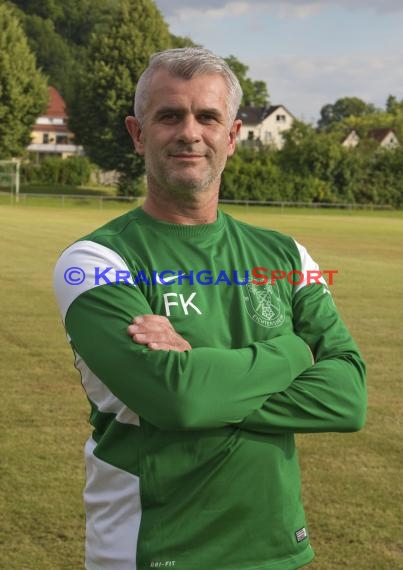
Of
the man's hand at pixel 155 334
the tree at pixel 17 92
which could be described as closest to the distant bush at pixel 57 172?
the tree at pixel 17 92

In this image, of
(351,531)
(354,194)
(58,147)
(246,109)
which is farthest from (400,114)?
(351,531)

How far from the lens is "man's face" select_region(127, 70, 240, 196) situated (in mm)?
2666

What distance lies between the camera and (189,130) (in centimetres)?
268

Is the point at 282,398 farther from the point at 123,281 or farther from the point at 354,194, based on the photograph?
the point at 354,194

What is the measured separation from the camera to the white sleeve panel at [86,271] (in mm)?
2617

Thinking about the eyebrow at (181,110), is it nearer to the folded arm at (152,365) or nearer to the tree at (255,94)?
the folded arm at (152,365)

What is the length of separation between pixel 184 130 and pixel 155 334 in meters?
0.67

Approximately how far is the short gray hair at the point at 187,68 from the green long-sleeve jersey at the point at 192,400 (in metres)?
0.37

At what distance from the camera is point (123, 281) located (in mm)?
2621

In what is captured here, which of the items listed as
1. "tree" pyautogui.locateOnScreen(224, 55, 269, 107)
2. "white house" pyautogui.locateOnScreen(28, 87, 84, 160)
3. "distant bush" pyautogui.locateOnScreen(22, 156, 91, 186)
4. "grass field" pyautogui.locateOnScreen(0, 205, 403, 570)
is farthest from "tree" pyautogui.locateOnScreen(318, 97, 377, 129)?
"grass field" pyautogui.locateOnScreen(0, 205, 403, 570)

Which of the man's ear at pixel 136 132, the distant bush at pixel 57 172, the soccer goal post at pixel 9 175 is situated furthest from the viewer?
the distant bush at pixel 57 172

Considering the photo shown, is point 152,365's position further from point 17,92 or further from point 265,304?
point 17,92

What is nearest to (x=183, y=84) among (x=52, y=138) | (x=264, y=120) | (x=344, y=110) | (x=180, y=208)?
(x=180, y=208)

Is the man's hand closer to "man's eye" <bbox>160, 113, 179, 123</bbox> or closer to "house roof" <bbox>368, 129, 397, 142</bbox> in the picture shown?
"man's eye" <bbox>160, 113, 179, 123</bbox>
